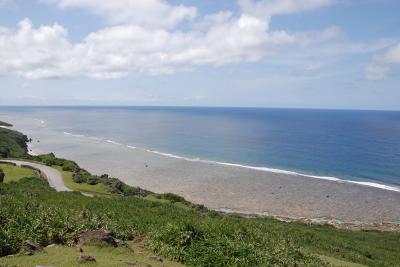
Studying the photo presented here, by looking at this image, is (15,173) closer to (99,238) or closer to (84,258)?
(99,238)

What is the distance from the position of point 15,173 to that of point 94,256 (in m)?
37.0

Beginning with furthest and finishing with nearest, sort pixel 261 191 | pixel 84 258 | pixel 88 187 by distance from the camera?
pixel 261 191
pixel 88 187
pixel 84 258

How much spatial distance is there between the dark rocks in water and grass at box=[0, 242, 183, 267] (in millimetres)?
220

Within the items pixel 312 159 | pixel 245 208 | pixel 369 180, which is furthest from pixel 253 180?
pixel 312 159

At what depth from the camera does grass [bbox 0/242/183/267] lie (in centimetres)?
1306

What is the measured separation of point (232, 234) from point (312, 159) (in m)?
74.0

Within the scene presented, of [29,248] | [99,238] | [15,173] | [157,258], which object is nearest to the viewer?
[29,248]

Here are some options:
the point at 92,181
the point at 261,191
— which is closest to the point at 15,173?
the point at 92,181

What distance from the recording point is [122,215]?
77.6ft

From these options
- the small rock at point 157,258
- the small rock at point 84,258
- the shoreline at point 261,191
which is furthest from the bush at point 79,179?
the small rock at point 84,258

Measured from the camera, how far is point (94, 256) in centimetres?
1452

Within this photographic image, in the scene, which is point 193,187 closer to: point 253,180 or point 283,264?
point 253,180

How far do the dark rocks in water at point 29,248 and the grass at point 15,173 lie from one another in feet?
103

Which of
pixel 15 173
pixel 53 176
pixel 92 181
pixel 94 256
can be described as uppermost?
pixel 94 256
